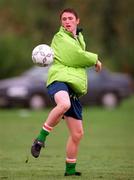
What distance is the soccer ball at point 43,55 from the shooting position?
1031 centimetres

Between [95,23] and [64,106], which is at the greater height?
[64,106]

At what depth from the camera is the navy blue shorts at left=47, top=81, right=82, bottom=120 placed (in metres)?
10.2

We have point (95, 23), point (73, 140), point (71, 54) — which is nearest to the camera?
point (71, 54)

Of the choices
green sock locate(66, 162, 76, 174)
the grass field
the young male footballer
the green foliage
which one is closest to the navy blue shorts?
the young male footballer

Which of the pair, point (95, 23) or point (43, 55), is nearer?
point (43, 55)

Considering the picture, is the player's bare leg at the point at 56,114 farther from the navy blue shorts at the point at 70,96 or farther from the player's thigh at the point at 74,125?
the player's thigh at the point at 74,125

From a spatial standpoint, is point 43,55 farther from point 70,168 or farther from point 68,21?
point 70,168

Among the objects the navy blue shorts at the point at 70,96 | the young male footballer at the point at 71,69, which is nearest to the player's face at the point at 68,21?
the young male footballer at the point at 71,69

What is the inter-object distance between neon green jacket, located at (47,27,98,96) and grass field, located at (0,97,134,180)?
1149 millimetres

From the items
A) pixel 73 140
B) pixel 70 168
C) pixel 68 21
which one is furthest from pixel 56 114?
pixel 68 21

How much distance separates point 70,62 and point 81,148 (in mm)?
5974

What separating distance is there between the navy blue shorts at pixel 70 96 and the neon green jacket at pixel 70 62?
0.05 m

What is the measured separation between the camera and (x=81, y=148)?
1614 cm

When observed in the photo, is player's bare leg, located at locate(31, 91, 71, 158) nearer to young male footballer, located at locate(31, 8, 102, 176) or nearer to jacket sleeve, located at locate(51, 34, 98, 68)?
young male footballer, located at locate(31, 8, 102, 176)
